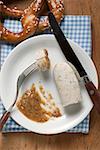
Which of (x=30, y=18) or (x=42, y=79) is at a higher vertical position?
(x=30, y=18)

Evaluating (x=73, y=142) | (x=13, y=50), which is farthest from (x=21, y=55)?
(x=73, y=142)

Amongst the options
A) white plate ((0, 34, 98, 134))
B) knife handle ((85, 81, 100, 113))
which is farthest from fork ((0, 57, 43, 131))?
knife handle ((85, 81, 100, 113))

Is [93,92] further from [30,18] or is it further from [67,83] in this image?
[30,18]

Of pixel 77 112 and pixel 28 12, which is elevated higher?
pixel 28 12

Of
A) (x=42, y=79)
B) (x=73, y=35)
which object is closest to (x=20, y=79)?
(x=42, y=79)

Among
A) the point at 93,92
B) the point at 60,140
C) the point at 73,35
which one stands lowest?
the point at 60,140

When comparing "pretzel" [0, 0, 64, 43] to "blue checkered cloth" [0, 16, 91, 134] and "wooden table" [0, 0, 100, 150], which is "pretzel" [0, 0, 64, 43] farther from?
"wooden table" [0, 0, 100, 150]

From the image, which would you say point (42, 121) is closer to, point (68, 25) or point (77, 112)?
point (77, 112)
